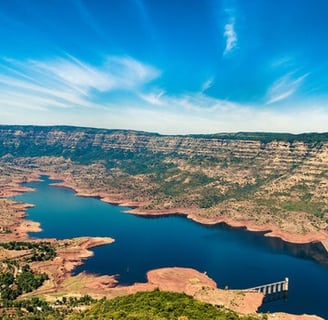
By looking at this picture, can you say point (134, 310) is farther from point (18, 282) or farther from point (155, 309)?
point (18, 282)

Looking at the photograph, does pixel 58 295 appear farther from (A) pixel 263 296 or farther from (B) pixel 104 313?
(A) pixel 263 296

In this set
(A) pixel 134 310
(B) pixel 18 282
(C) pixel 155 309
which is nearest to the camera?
(A) pixel 134 310

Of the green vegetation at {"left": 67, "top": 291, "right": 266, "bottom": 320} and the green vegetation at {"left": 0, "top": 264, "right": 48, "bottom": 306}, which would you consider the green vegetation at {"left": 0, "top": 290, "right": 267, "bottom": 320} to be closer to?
the green vegetation at {"left": 67, "top": 291, "right": 266, "bottom": 320}

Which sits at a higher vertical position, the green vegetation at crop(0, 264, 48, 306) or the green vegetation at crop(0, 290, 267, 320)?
the green vegetation at crop(0, 290, 267, 320)

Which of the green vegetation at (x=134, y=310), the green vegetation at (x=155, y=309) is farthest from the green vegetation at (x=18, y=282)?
the green vegetation at (x=155, y=309)

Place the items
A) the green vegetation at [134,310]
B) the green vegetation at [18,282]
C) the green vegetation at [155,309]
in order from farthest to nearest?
the green vegetation at [18,282], the green vegetation at [134,310], the green vegetation at [155,309]

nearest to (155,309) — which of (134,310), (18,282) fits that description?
(134,310)

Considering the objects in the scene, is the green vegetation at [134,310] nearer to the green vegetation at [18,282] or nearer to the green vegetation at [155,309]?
the green vegetation at [155,309]

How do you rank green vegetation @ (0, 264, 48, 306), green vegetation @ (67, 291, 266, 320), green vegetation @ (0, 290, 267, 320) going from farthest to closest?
green vegetation @ (0, 264, 48, 306)
green vegetation @ (0, 290, 267, 320)
green vegetation @ (67, 291, 266, 320)

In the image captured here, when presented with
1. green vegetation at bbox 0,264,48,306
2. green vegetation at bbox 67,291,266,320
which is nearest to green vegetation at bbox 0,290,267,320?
green vegetation at bbox 67,291,266,320

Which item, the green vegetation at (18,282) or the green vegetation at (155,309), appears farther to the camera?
the green vegetation at (18,282)

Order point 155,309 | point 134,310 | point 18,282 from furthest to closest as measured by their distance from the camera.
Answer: point 18,282 → point 155,309 → point 134,310

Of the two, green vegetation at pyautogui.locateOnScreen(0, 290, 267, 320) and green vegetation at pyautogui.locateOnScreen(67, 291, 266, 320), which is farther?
green vegetation at pyautogui.locateOnScreen(0, 290, 267, 320)
